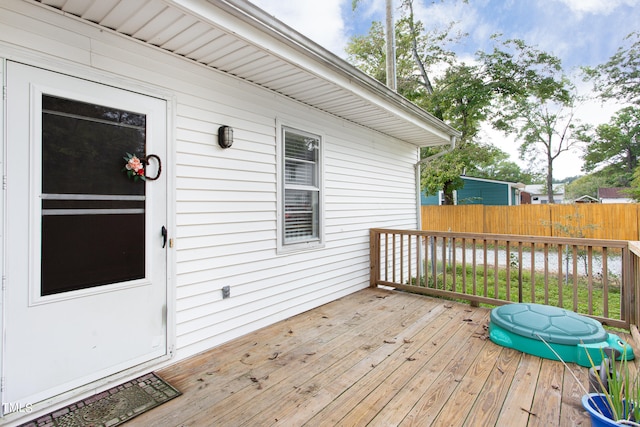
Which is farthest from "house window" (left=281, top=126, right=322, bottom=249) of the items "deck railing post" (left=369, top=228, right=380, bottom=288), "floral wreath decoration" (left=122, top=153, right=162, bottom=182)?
"floral wreath decoration" (left=122, top=153, right=162, bottom=182)

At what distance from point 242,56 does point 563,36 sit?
1419cm

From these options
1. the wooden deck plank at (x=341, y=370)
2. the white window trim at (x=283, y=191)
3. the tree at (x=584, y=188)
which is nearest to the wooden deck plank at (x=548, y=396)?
the wooden deck plank at (x=341, y=370)

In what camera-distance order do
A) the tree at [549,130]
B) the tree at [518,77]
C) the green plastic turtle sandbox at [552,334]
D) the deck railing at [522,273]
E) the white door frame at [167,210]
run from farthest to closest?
the tree at [549,130]
the tree at [518,77]
the deck railing at [522,273]
the green plastic turtle sandbox at [552,334]
the white door frame at [167,210]

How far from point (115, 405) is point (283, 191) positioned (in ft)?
7.78

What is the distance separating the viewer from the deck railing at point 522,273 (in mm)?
3129

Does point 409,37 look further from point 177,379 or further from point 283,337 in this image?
point 177,379

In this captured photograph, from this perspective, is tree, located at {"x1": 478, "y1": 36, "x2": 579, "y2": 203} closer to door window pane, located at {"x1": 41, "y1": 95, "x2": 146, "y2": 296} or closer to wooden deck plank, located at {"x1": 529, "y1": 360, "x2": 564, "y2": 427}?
wooden deck plank, located at {"x1": 529, "y1": 360, "x2": 564, "y2": 427}

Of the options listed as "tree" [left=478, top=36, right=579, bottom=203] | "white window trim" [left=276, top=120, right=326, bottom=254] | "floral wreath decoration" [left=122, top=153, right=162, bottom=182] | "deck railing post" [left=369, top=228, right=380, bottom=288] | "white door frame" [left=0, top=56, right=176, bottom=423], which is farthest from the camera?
"tree" [left=478, top=36, right=579, bottom=203]

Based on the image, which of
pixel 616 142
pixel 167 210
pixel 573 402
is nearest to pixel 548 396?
pixel 573 402

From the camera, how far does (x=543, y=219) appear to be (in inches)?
404

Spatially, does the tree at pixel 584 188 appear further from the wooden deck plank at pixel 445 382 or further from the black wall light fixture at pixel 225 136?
the black wall light fixture at pixel 225 136

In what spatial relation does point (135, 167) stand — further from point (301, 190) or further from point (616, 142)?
point (616, 142)

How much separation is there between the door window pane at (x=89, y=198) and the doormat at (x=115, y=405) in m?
0.75

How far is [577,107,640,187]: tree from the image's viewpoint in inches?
714
